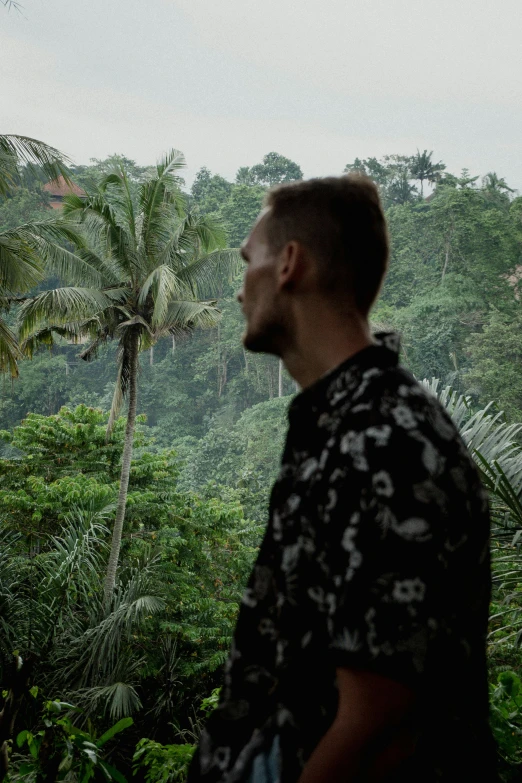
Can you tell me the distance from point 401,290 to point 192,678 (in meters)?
19.3

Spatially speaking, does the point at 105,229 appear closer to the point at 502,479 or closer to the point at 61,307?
the point at 61,307

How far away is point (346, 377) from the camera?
0.69m

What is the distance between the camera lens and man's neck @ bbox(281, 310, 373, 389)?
0.73 meters

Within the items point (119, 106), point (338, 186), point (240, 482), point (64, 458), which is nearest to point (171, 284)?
point (64, 458)

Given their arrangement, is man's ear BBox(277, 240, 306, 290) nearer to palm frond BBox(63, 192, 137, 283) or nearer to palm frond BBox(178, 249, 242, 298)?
palm frond BBox(63, 192, 137, 283)

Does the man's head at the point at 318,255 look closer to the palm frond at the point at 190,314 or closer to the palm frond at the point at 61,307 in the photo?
the palm frond at the point at 61,307

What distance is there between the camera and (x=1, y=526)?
9.78 metres

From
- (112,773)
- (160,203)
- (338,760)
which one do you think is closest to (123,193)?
(160,203)

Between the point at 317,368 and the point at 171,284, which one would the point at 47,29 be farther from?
the point at 317,368

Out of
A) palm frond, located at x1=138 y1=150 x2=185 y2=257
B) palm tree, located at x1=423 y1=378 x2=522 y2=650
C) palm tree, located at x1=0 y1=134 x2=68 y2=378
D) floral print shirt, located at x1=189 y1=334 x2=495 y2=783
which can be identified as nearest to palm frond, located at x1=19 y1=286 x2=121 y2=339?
palm frond, located at x1=138 y1=150 x2=185 y2=257

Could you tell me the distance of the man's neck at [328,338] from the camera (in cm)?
73

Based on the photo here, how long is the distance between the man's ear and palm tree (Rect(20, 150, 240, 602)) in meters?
9.82

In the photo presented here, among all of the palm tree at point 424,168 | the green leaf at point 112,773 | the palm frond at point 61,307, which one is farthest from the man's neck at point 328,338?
the palm tree at point 424,168

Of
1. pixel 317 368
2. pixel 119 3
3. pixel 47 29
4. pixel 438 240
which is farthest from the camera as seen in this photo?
pixel 119 3
